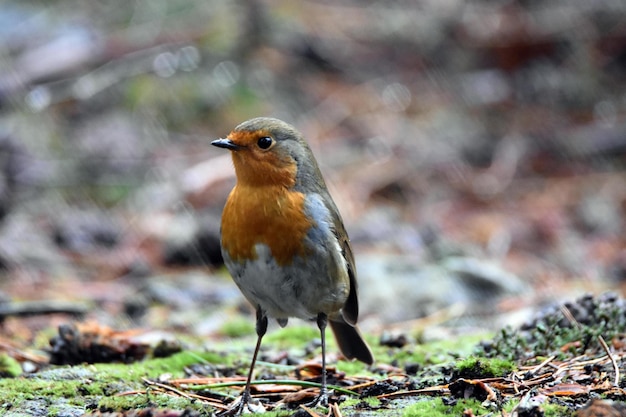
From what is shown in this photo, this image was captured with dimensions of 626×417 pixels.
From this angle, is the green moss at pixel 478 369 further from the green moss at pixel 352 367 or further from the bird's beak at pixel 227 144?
the bird's beak at pixel 227 144

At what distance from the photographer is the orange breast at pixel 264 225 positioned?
12.6ft

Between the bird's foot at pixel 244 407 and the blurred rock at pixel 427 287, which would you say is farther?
the blurred rock at pixel 427 287

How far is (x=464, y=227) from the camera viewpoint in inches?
342

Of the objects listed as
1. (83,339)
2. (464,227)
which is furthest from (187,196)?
(83,339)

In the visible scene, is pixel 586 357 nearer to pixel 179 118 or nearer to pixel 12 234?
pixel 12 234

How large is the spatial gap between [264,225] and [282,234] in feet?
0.32

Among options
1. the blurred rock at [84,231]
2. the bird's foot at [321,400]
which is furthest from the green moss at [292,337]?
the blurred rock at [84,231]

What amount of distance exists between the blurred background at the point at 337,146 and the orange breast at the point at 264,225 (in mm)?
2024

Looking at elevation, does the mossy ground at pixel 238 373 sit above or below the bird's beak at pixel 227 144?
below

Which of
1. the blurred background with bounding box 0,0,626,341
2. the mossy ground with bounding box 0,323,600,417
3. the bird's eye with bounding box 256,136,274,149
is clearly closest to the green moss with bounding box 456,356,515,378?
the mossy ground with bounding box 0,323,600,417

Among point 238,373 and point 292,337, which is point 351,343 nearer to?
point 238,373

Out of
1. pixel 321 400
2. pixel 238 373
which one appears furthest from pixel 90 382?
pixel 321 400

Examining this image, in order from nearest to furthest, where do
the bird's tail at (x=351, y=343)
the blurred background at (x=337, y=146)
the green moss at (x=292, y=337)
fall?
the bird's tail at (x=351, y=343) → the green moss at (x=292, y=337) → the blurred background at (x=337, y=146)

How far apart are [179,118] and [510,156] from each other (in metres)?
4.26
